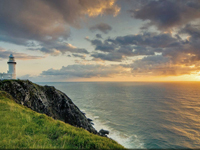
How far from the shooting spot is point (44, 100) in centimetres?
2867

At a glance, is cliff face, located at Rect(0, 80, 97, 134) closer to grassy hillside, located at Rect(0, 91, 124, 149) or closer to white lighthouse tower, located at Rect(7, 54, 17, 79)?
grassy hillside, located at Rect(0, 91, 124, 149)

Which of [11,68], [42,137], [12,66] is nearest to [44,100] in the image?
[42,137]

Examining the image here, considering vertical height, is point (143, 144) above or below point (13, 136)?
below

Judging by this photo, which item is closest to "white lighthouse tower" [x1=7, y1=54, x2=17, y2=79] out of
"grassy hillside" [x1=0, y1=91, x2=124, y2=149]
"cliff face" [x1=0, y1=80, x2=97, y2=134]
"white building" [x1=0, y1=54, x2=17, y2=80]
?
"white building" [x1=0, y1=54, x2=17, y2=80]

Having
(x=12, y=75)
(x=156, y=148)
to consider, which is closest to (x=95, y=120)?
(x=156, y=148)

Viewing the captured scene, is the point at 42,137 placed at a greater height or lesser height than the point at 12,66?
lesser

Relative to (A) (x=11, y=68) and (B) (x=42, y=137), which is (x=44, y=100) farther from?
(A) (x=11, y=68)

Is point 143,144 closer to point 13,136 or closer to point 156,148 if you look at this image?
point 156,148

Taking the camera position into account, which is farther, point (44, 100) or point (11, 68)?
point (11, 68)

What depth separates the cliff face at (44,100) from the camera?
75.9 feet

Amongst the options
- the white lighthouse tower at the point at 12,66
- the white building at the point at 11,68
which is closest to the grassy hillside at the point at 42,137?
the white building at the point at 11,68

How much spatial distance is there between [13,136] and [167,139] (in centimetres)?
3590

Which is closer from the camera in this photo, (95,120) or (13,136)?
(13,136)

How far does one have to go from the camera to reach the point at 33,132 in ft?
28.2
